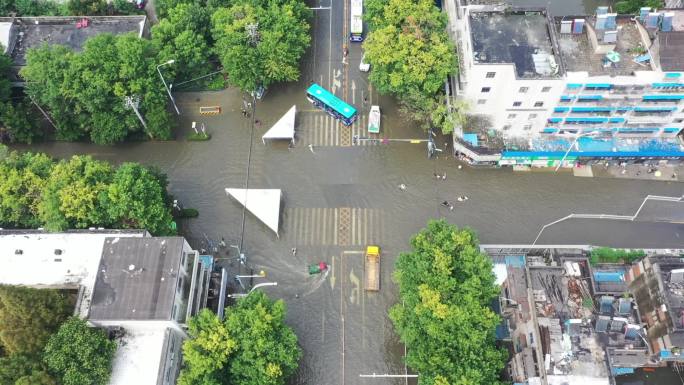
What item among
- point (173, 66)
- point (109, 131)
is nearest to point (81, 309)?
point (109, 131)

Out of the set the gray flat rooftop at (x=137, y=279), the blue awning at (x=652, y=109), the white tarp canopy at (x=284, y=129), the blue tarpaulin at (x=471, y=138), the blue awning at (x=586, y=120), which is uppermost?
the white tarp canopy at (x=284, y=129)

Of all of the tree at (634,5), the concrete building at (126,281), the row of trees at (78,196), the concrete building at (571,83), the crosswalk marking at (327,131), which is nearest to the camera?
the concrete building at (126,281)

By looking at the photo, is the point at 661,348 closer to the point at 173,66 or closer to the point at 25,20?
the point at 173,66

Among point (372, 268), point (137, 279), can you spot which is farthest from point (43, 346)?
point (372, 268)

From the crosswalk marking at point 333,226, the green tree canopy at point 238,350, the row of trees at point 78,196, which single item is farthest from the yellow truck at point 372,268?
the row of trees at point 78,196

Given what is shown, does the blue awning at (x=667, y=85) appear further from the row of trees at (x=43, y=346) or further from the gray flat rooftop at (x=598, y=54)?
the row of trees at (x=43, y=346)

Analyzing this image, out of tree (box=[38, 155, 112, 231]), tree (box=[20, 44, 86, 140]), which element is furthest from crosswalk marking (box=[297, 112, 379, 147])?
tree (box=[20, 44, 86, 140])

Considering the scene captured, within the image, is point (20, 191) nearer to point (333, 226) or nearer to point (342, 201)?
point (333, 226)

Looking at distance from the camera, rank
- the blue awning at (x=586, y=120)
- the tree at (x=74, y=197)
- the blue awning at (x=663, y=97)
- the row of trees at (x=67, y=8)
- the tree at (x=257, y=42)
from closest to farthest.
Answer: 1. the tree at (x=74, y=197)
2. the blue awning at (x=663, y=97)
3. the blue awning at (x=586, y=120)
4. the tree at (x=257, y=42)
5. the row of trees at (x=67, y=8)
